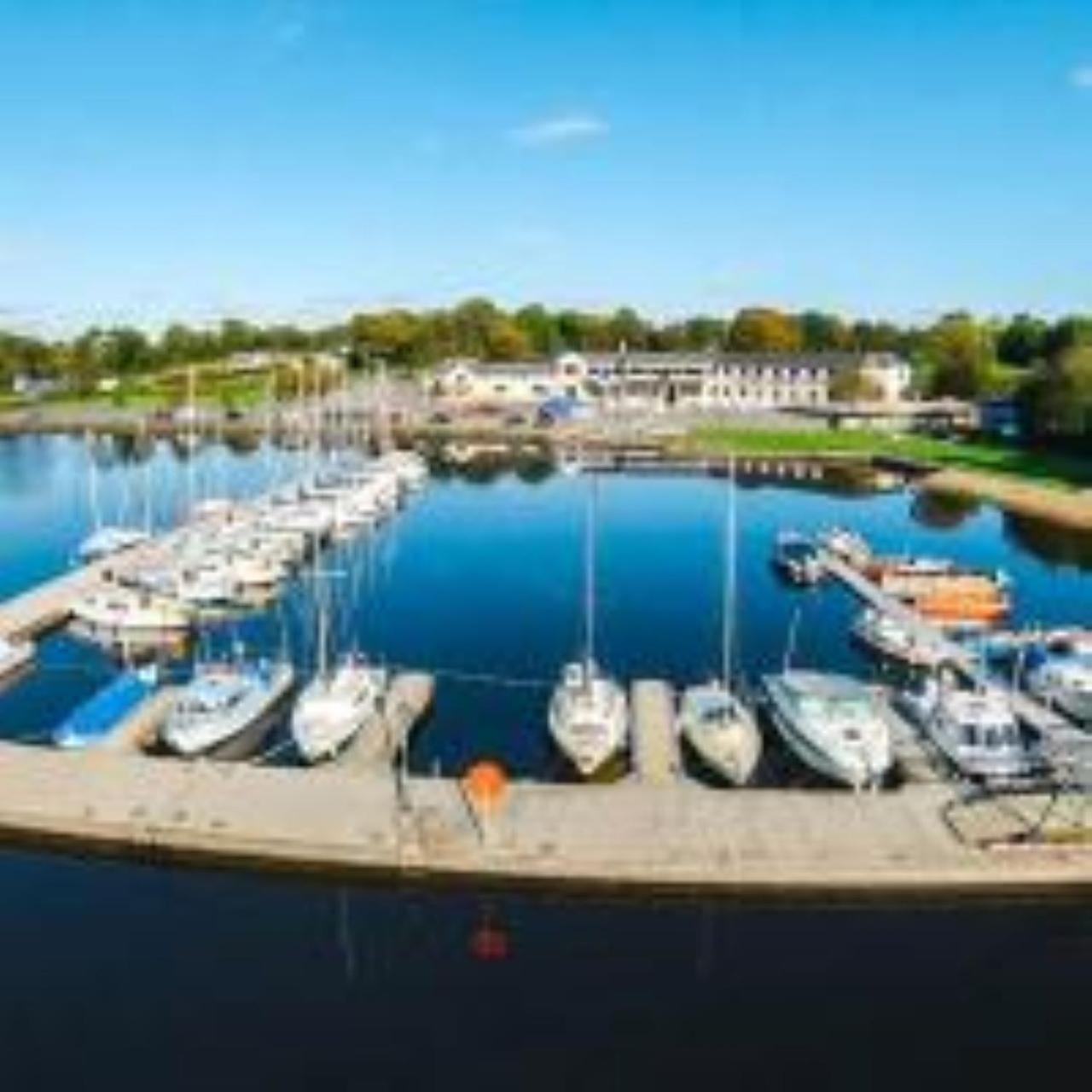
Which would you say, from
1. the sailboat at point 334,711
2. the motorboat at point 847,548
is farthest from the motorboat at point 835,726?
the motorboat at point 847,548

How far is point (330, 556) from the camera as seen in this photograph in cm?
7181

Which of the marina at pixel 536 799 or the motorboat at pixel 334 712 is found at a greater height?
the motorboat at pixel 334 712

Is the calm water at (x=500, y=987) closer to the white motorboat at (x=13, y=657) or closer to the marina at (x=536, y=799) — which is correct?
the marina at (x=536, y=799)

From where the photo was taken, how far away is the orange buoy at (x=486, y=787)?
3319 centimetres

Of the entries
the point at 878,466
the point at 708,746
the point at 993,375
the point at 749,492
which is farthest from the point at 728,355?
the point at 708,746

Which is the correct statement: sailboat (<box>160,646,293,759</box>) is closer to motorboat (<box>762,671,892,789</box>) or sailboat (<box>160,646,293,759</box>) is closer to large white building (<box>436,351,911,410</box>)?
motorboat (<box>762,671,892,789</box>)

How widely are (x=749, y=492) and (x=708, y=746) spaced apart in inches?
2521

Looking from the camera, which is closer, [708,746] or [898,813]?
[898,813]

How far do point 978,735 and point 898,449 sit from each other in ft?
264

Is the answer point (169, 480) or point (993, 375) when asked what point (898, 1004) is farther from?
point (993, 375)

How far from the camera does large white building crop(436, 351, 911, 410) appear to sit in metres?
170

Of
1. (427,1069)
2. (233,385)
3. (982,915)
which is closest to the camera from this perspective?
(427,1069)

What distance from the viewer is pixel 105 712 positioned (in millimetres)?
41094

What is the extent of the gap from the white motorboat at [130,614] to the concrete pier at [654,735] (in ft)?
61.0
